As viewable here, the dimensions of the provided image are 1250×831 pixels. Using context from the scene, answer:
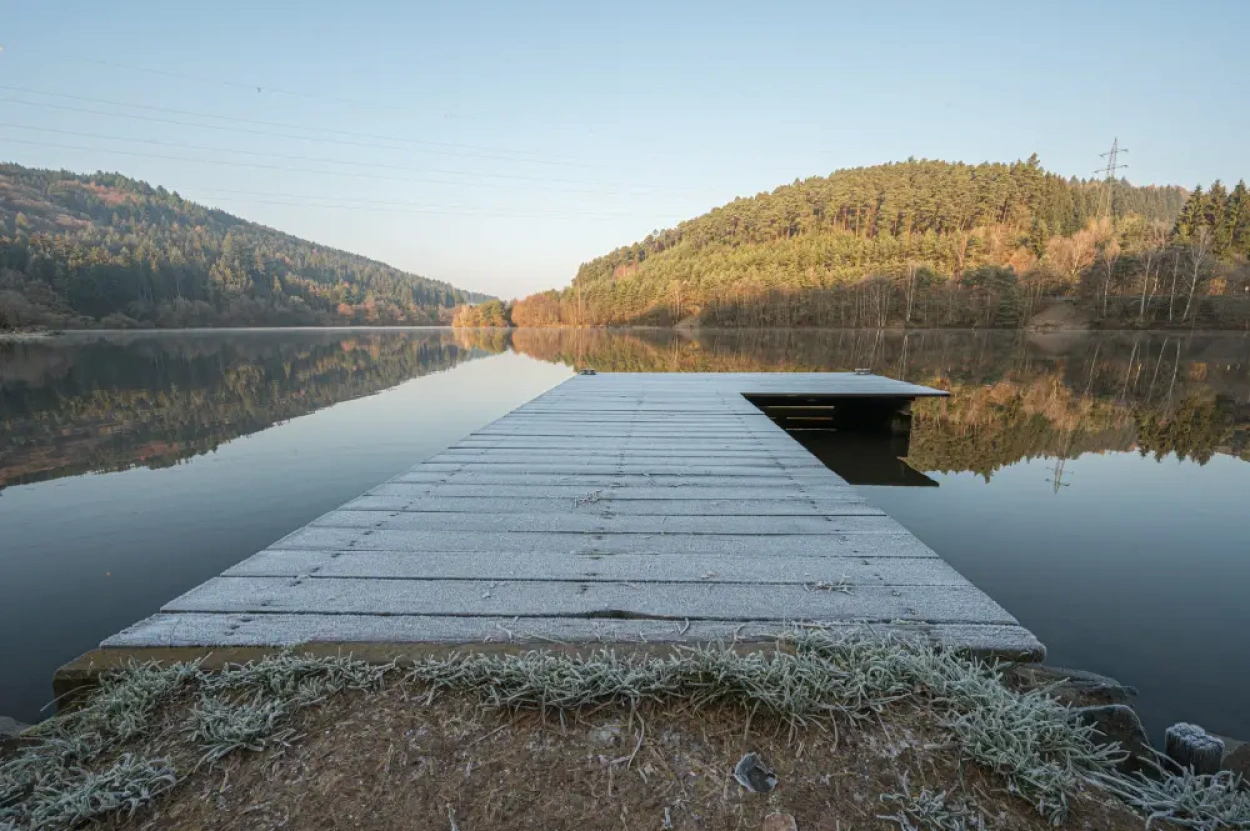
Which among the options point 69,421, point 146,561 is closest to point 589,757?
point 146,561

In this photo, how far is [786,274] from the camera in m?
62.9

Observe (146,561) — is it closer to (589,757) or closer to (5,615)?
(5,615)

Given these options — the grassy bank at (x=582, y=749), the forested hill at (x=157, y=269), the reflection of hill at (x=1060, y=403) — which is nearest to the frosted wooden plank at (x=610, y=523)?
the grassy bank at (x=582, y=749)

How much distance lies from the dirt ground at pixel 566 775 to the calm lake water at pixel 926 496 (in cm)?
274

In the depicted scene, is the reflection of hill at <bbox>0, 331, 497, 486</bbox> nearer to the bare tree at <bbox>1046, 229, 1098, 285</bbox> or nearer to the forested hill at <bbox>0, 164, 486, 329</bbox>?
the forested hill at <bbox>0, 164, 486, 329</bbox>

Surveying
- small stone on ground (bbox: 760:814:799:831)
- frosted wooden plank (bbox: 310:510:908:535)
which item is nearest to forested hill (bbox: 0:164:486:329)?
frosted wooden plank (bbox: 310:510:908:535)

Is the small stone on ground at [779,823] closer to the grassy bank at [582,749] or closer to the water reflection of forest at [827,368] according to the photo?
the grassy bank at [582,749]

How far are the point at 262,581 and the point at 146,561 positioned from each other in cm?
379

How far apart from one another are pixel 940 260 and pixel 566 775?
73.0 meters

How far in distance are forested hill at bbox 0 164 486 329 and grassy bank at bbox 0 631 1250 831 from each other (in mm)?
60895

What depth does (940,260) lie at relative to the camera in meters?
62.0

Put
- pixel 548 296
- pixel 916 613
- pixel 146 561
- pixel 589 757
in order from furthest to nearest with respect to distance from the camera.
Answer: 1. pixel 548 296
2. pixel 146 561
3. pixel 916 613
4. pixel 589 757

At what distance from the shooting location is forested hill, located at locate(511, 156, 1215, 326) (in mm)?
53875

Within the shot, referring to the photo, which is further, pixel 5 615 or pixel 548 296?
pixel 548 296
